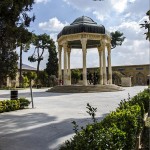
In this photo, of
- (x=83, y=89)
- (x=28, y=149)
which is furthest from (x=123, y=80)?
(x=28, y=149)

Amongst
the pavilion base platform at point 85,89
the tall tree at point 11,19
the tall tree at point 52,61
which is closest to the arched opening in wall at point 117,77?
the tall tree at point 52,61

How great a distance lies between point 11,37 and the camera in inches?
430

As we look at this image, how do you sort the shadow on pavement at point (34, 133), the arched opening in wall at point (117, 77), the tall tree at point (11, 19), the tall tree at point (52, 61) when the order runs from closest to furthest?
the shadow on pavement at point (34, 133), the tall tree at point (11, 19), the arched opening in wall at point (117, 77), the tall tree at point (52, 61)

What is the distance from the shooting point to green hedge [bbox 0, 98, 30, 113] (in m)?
13.5

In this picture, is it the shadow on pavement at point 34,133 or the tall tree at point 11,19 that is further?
the tall tree at point 11,19

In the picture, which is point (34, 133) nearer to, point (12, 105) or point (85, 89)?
point (12, 105)

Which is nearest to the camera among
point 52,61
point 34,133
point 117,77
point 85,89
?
point 34,133

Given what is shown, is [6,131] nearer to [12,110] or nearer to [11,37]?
[11,37]

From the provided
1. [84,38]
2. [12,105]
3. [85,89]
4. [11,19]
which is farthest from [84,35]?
[11,19]

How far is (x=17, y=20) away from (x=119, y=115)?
655 centimetres

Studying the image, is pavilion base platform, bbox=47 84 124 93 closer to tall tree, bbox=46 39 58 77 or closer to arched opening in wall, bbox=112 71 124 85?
arched opening in wall, bbox=112 71 124 85

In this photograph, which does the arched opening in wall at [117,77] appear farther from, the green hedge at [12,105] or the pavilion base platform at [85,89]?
the green hedge at [12,105]

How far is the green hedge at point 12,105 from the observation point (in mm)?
13484

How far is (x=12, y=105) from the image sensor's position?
14.0 m
